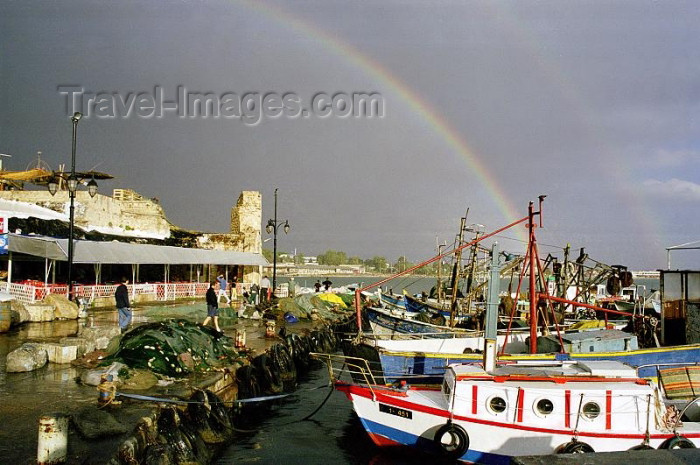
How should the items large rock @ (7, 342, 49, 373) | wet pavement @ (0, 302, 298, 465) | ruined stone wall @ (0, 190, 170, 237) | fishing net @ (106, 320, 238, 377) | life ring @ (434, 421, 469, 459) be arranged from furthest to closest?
ruined stone wall @ (0, 190, 170, 237)
fishing net @ (106, 320, 238, 377)
large rock @ (7, 342, 49, 373)
life ring @ (434, 421, 469, 459)
wet pavement @ (0, 302, 298, 465)

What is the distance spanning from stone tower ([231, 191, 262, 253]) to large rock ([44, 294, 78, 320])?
27603mm

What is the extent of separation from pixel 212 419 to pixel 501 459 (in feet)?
22.1

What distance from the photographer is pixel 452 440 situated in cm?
1243

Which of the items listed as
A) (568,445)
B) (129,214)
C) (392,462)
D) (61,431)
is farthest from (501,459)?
(129,214)

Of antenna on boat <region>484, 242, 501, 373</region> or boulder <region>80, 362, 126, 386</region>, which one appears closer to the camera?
boulder <region>80, 362, 126, 386</region>

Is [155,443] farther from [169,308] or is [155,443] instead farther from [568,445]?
[169,308]

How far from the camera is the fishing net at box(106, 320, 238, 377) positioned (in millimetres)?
14547

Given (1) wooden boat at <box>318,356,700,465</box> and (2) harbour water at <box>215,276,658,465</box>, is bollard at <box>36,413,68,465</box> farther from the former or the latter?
(1) wooden boat at <box>318,356,700,465</box>

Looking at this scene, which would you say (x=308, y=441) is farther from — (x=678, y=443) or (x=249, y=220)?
(x=249, y=220)

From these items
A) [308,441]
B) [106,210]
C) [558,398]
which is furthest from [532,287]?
[106,210]

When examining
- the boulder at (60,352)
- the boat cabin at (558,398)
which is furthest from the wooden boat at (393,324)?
the boulder at (60,352)

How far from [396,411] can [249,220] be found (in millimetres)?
41255

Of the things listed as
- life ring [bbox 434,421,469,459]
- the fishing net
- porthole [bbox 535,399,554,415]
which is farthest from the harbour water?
porthole [bbox 535,399,554,415]

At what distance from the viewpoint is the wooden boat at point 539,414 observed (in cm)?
1188
